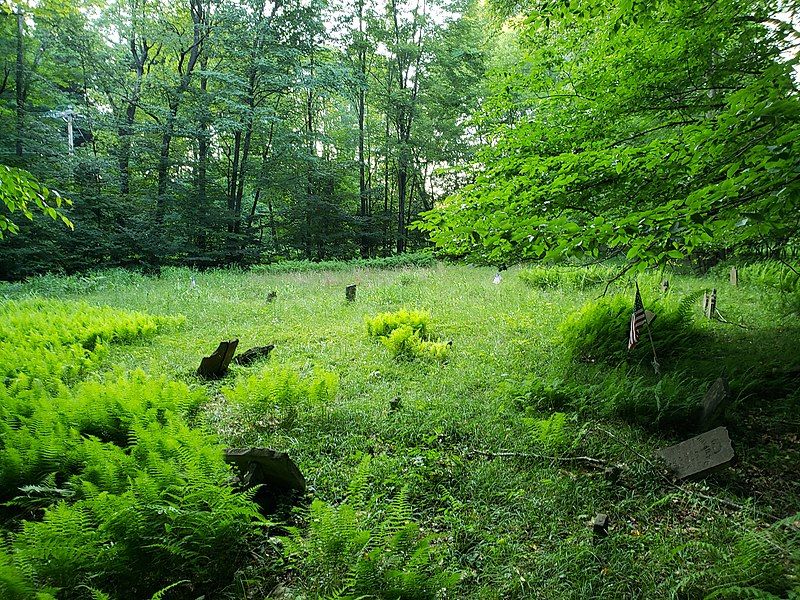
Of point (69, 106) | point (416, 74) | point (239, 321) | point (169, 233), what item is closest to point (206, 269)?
point (169, 233)

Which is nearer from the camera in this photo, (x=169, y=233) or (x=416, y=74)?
(x=169, y=233)

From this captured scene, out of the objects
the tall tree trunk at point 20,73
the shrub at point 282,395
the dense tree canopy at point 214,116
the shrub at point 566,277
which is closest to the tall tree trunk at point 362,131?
the dense tree canopy at point 214,116

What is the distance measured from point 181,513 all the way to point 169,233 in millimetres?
20818

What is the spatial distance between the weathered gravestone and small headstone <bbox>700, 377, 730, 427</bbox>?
6.57 meters

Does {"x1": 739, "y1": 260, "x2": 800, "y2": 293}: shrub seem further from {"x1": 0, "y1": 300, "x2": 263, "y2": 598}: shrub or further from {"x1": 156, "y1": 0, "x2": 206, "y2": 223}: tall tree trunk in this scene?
{"x1": 156, "y1": 0, "x2": 206, "y2": 223}: tall tree trunk

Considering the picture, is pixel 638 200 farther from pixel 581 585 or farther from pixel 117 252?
pixel 117 252

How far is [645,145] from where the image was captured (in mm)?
4590

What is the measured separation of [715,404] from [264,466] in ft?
15.8

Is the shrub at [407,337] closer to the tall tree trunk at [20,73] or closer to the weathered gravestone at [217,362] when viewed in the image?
the weathered gravestone at [217,362]

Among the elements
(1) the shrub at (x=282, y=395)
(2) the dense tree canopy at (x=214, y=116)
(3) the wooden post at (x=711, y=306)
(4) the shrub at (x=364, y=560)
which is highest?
(2) the dense tree canopy at (x=214, y=116)

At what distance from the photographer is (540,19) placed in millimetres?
5660

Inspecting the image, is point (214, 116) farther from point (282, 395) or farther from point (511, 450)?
point (511, 450)

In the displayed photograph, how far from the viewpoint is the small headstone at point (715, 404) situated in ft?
15.0

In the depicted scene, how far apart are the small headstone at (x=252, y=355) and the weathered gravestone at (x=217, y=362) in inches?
16.7
